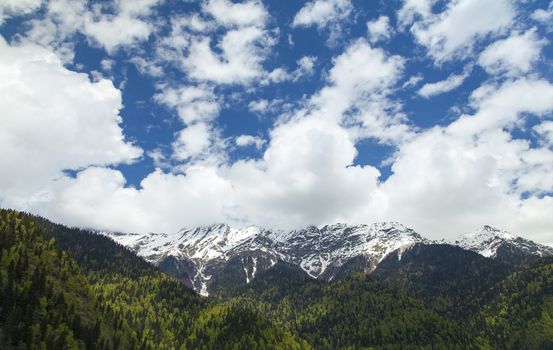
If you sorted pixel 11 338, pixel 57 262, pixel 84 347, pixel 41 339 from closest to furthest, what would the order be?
pixel 11 338, pixel 41 339, pixel 84 347, pixel 57 262

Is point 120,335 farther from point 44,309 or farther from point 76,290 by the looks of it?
point 44,309

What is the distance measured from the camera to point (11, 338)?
118062mm

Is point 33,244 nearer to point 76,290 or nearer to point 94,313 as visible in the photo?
point 76,290

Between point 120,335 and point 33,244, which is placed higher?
point 33,244

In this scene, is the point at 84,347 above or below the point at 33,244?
below

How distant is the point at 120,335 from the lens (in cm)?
16938

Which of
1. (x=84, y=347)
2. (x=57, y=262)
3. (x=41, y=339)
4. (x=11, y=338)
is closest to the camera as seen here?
(x=11, y=338)

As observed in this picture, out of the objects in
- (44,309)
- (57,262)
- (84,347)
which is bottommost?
(84,347)

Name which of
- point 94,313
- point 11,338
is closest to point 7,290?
point 11,338

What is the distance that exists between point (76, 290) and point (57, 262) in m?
19.2

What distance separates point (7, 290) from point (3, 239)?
43.3 metres

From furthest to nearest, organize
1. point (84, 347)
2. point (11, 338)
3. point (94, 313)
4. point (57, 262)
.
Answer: point (57, 262)
point (94, 313)
point (84, 347)
point (11, 338)

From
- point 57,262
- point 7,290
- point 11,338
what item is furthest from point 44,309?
point 57,262

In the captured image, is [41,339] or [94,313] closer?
[41,339]
